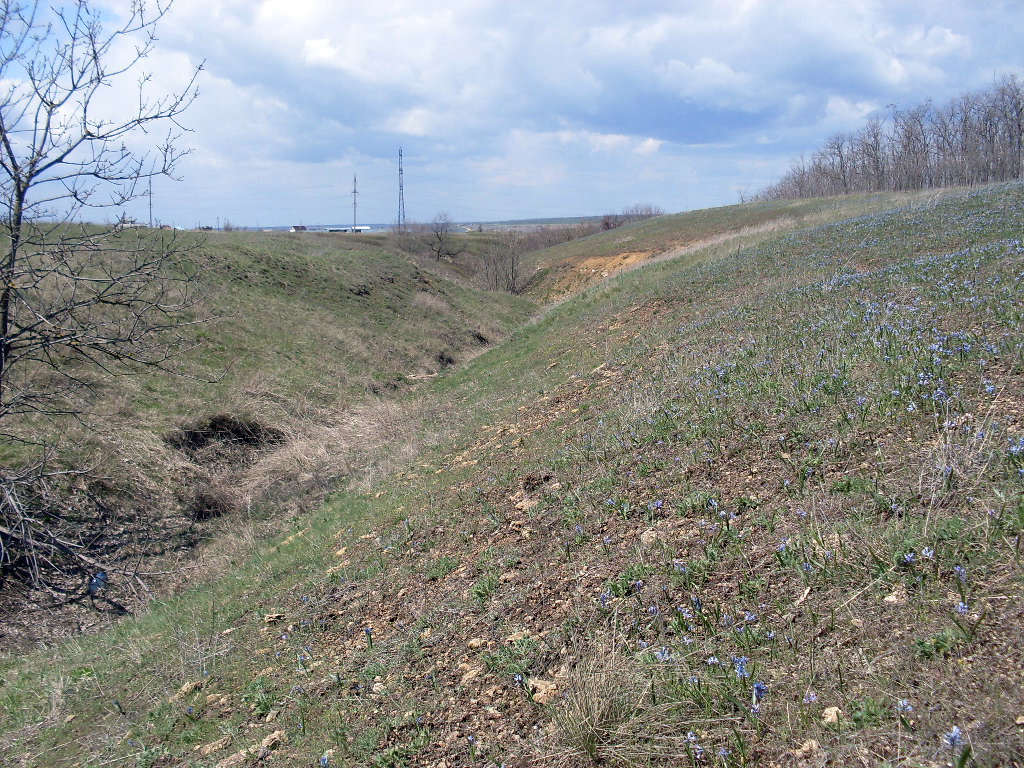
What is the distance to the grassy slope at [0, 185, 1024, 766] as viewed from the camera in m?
2.41

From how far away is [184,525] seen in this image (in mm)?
10133

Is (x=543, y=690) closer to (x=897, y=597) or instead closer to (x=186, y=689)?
(x=897, y=597)

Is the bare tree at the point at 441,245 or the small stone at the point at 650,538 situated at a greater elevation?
the bare tree at the point at 441,245

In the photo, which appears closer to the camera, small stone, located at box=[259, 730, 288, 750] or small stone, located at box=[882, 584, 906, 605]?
small stone, located at box=[882, 584, 906, 605]

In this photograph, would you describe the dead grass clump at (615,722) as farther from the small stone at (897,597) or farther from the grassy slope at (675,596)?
the small stone at (897,597)

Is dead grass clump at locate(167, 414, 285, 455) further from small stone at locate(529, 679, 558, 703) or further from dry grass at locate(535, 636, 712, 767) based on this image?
dry grass at locate(535, 636, 712, 767)

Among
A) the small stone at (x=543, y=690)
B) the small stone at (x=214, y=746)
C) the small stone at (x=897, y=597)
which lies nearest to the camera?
the small stone at (x=897, y=597)

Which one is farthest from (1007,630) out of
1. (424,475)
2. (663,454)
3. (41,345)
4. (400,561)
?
(41,345)

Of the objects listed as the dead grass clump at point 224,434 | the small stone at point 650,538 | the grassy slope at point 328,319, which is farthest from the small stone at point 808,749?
the grassy slope at point 328,319

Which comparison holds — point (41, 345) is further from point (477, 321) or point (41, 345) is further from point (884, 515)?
point (477, 321)

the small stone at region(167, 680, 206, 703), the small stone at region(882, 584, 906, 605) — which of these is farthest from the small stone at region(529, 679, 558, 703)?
the small stone at region(167, 680, 206, 703)

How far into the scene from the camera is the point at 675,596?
3.33m

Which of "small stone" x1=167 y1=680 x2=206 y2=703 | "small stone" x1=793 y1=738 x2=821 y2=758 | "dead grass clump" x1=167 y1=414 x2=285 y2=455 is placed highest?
"small stone" x1=793 y1=738 x2=821 y2=758

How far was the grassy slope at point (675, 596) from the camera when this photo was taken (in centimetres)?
241
